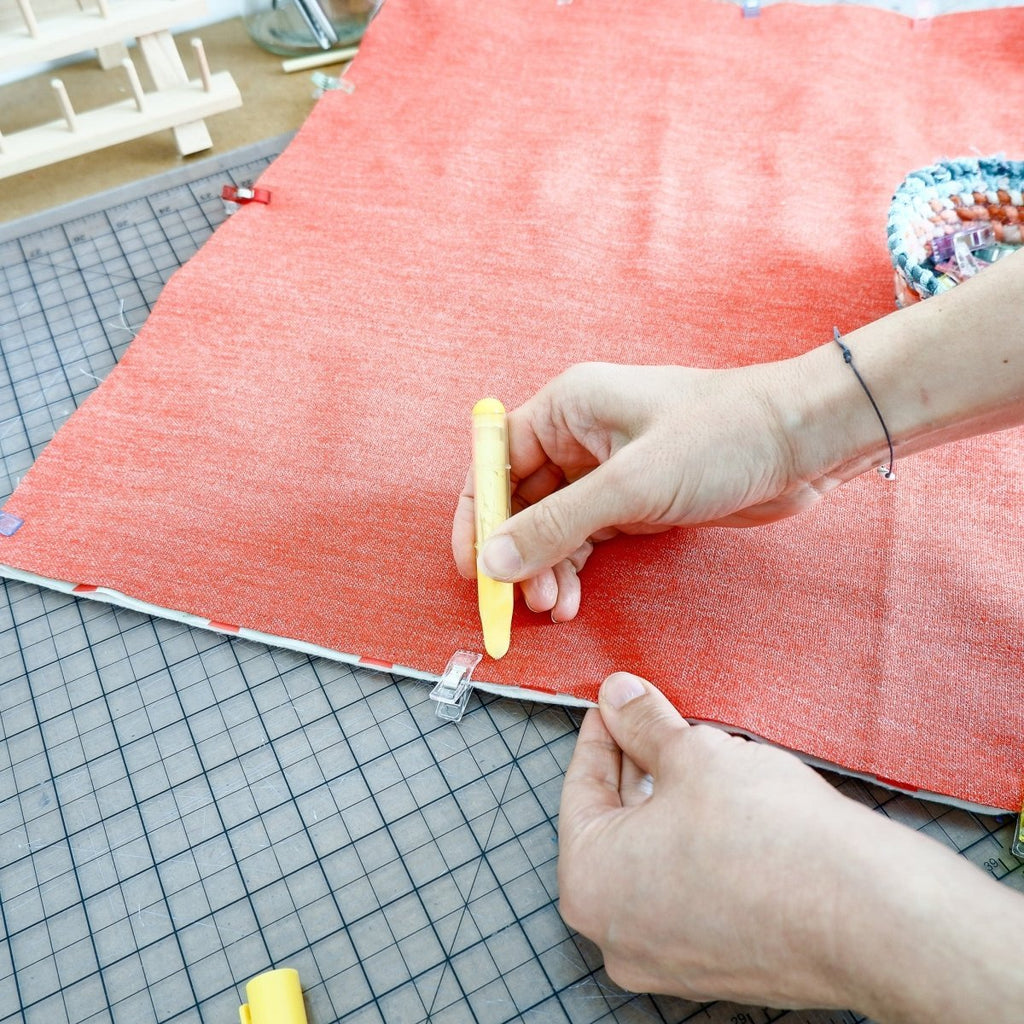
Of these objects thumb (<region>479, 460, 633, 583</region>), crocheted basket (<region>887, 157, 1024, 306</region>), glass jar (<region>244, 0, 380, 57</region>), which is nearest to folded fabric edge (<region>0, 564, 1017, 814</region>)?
thumb (<region>479, 460, 633, 583</region>)

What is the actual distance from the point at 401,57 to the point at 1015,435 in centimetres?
100

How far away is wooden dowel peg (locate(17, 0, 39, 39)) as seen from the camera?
3.46 feet

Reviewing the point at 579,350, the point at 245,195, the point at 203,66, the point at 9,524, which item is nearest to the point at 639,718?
the point at 579,350

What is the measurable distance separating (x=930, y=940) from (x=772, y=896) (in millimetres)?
90

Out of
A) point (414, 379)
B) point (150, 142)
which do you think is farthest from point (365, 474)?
point (150, 142)

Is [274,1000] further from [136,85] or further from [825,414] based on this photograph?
[136,85]

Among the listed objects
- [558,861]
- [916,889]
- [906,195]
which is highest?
[906,195]

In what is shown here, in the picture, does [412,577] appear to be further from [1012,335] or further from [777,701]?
[1012,335]

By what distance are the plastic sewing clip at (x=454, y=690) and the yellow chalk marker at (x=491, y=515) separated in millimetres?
27

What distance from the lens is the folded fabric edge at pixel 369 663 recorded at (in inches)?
29.1

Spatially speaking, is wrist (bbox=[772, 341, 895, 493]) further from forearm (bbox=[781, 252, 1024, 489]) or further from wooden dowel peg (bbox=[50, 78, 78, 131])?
wooden dowel peg (bbox=[50, 78, 78, 131])

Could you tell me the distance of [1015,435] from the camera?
94 centimetres

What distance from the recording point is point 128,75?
4.05 feet

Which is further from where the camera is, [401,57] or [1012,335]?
[401,57]
